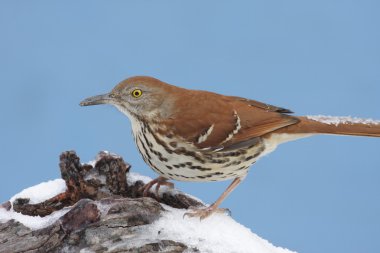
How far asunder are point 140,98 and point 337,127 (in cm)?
146

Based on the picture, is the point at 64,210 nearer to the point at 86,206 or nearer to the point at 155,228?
the point at 86,206

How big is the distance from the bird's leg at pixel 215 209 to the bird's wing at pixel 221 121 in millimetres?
302

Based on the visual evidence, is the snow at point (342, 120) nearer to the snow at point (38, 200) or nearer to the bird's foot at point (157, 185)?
the bird's foot at point (157, 185)

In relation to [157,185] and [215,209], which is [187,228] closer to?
[215,209]

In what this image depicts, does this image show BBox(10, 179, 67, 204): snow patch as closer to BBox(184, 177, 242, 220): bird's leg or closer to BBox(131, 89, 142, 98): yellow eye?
BBox(131, 89, 142, 98): yellow eye

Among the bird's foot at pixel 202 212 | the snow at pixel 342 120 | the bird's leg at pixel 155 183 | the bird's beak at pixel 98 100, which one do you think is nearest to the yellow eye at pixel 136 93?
the bird's beak at pixel 98 100

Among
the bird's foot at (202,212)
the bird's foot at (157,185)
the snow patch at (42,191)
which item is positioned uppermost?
the bird's foot at (157,185)

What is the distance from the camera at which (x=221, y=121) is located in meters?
3.75

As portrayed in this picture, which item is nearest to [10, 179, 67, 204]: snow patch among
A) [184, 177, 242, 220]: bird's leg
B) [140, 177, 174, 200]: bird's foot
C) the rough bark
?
the rough bark

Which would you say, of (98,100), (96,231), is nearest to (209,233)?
(96,231)

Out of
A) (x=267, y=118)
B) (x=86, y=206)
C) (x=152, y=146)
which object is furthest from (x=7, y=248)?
(x=267, y=118)

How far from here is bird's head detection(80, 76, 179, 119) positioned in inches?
142

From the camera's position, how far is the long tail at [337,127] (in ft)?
13.0

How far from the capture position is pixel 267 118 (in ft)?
13.2
